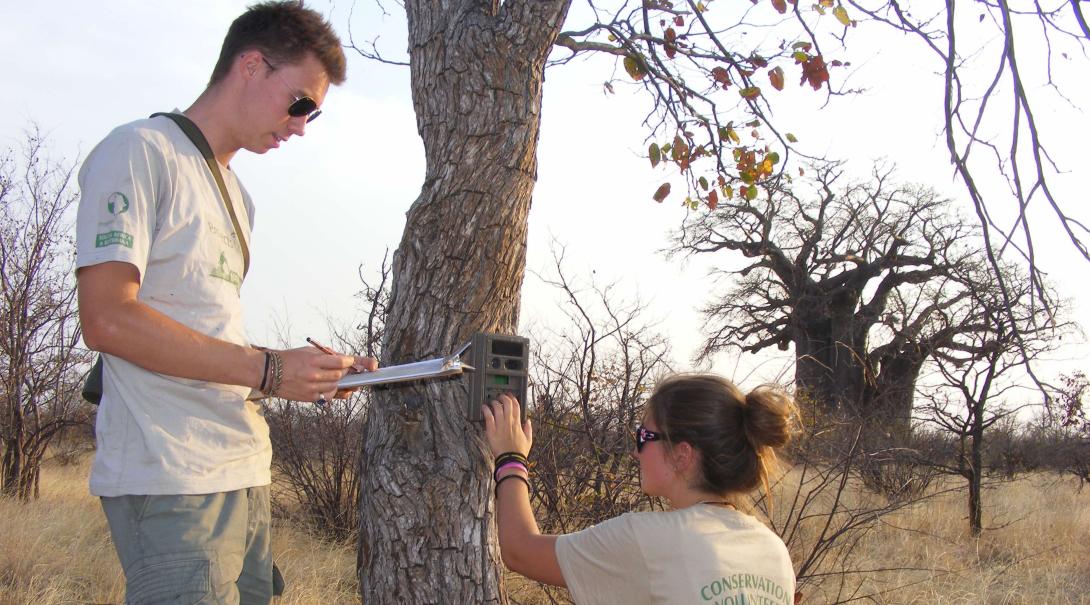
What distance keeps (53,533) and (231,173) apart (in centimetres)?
535

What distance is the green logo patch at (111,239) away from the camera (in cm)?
163

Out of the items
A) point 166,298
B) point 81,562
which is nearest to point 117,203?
point 166,298

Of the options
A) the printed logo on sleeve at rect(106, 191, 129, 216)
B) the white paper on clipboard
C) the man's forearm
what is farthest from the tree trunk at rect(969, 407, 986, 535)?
the printed logo on sleeve at rect(106, 191, 129, 216)

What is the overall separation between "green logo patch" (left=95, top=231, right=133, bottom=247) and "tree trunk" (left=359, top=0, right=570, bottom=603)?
3.11ft

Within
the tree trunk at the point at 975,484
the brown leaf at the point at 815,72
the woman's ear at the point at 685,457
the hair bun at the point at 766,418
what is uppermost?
the brown leaf at the point at 815,72

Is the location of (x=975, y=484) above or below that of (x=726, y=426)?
below

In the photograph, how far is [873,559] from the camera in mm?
7043

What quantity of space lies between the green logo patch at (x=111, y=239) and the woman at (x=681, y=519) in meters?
0.97

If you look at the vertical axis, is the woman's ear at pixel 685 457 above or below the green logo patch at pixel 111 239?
below

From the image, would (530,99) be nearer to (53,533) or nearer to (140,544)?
(140,544)

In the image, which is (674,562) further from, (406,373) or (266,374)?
(266,374)

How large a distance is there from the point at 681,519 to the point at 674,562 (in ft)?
0.35

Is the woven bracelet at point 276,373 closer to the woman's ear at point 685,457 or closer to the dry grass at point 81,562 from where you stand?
the woman's ear at point 685,457

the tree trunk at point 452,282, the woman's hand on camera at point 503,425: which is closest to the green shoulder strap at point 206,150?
the tree trunk at point 452,282
